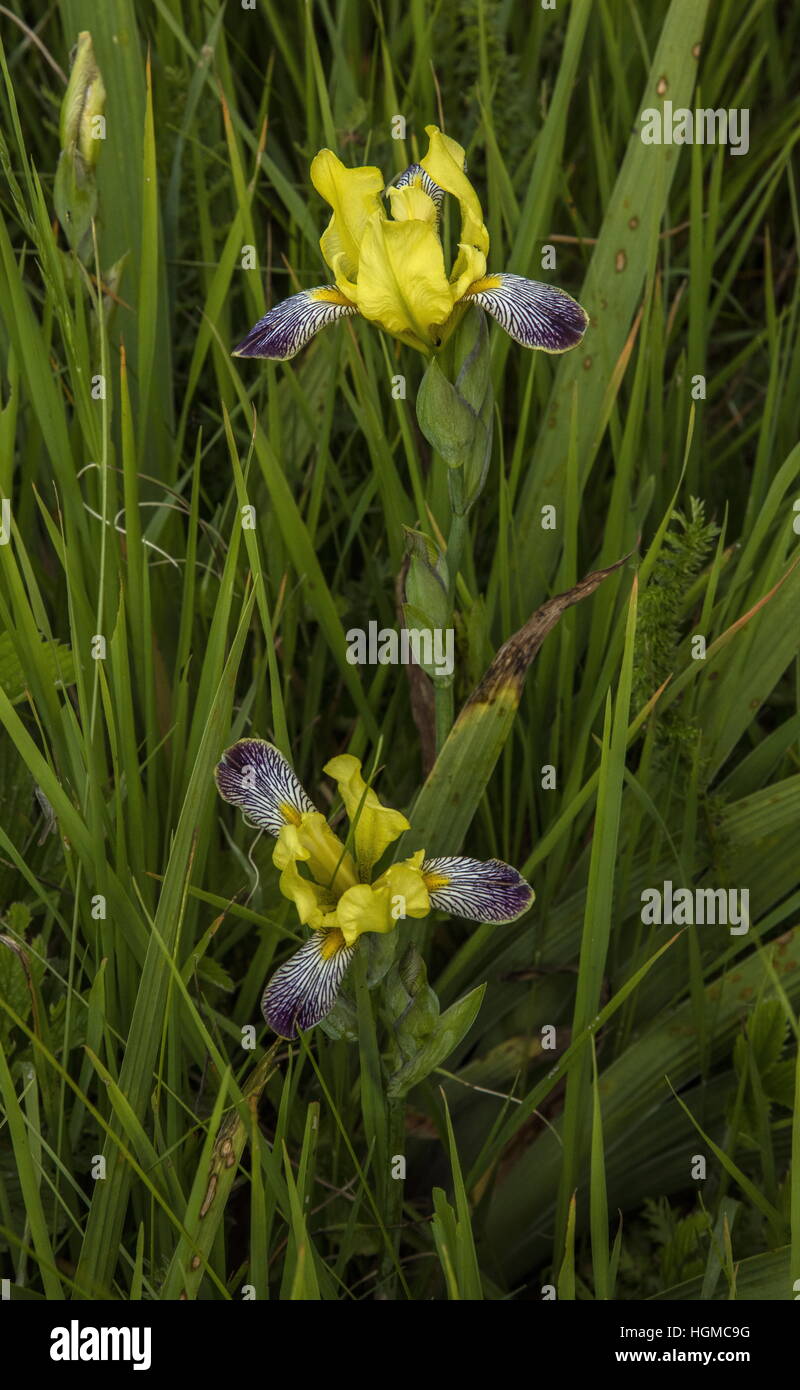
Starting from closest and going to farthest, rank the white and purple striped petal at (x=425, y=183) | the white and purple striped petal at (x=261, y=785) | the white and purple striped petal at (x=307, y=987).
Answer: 1. the white and purple striped petal at (x=307, y=987)
2. the white and purple striped petal at (x=261, y=785)
3. the white and purple striped petal at (x=425, y=183)

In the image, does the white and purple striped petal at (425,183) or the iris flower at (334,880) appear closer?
the iris flower at (334,880)

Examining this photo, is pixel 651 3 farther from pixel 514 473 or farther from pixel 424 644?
pixel 424 644

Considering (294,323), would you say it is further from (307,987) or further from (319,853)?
(307,987)

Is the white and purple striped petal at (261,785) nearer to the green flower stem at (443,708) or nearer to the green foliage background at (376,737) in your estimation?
the green foliage background at (376,737)

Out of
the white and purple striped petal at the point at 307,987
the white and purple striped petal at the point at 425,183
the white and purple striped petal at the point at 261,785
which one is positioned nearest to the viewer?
the white and purple striped petal at the point at 307,987

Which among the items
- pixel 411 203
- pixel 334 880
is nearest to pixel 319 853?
pixel 334 880

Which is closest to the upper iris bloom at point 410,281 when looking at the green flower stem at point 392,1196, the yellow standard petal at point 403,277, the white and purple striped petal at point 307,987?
the yellow standard petal at point 403,277

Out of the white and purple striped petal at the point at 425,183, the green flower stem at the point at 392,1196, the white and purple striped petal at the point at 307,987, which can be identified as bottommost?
the green flower stem at the point at 392,1196
